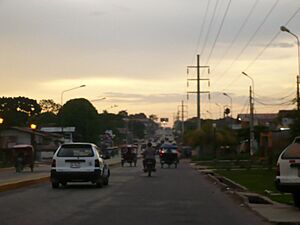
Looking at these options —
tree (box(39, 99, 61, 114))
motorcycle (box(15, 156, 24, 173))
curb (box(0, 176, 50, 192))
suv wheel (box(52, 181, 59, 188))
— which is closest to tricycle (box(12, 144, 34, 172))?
motorcycle (box(15, 156, 24, 173))

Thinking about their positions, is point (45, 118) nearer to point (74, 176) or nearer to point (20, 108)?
point (20, 108)

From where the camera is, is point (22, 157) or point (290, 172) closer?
point (290, 172)

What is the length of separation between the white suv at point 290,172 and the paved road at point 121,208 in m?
1.08

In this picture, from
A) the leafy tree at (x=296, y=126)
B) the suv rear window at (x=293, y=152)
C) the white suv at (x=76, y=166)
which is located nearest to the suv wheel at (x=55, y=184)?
the white suv at (x=76, y=166)

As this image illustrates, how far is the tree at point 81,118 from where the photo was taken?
106312 millimetres

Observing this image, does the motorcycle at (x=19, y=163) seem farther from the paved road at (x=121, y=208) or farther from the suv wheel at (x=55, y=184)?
the paved road at (x=121, y=208)

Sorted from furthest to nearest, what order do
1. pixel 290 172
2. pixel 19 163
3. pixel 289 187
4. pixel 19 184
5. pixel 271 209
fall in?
pixel 19 163
pixel 19 184
pixel 271 209
pixel 290 172
pixel 289 187

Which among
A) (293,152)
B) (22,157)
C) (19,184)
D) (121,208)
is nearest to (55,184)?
(19,184)

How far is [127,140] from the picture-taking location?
18962 centimetres

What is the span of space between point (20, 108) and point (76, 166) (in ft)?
392

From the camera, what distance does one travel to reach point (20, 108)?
141 meters

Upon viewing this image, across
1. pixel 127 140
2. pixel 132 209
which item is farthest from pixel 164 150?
pixel 127 140

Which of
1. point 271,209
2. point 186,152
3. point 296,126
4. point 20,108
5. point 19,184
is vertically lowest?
point 271,209

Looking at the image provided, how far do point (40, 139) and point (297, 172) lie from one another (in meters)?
80.1
